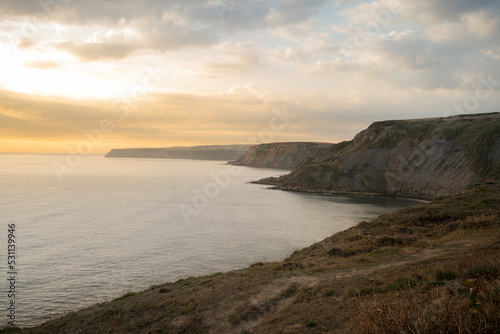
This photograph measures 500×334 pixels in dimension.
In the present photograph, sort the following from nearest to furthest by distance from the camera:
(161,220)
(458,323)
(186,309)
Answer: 1. (458,323)
2. (186,309)
3. (161,220)

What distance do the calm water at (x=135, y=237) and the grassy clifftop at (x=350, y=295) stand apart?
6805 mm

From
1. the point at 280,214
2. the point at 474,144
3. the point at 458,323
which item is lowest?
the point at 280,214

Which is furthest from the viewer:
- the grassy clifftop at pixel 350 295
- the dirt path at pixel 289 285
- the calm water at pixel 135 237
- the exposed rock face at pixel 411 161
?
the exposed rock face at pixel 411 161

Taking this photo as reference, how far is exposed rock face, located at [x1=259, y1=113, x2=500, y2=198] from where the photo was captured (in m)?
76.5

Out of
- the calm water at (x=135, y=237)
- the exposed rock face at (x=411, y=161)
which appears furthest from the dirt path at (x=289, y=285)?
the exposed rock face at (x=411, y=161)

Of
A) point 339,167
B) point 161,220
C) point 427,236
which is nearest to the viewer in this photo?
point 427,236

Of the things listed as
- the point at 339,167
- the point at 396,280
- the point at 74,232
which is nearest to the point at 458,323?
the point at 396,280

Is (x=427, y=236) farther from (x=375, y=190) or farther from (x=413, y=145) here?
(x=413, y=145)

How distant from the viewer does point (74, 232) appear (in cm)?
4188

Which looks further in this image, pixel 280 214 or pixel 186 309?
pixel 280 214

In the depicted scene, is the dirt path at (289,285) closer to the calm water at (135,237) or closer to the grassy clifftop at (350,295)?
the grassy clifftop at (350,295)

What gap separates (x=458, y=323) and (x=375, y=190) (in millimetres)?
88012

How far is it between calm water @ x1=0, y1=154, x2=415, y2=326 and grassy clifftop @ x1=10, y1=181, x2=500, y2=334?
680cm

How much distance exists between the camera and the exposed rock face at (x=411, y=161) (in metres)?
76.5
